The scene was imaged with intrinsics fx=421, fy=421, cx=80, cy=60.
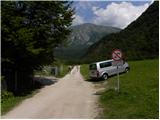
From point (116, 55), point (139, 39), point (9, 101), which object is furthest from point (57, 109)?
point (139, 39)

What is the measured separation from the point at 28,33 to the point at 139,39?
139583mm

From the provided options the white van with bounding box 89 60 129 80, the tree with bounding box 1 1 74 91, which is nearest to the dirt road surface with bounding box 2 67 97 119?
the tree with bounding box 1 1 74 91

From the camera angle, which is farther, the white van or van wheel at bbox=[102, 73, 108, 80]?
van wheel at bbox=[102, 73, 108, 80]

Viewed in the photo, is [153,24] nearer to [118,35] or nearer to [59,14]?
[118,35]

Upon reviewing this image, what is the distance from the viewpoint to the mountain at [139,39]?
14412 cm

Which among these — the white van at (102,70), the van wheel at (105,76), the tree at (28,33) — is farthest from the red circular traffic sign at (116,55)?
the van wheel at (105,76)

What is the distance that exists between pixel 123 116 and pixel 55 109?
384 cm

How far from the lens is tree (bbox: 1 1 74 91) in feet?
84.7

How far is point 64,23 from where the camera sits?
29312 mm

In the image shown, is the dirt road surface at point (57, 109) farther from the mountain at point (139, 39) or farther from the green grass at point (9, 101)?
the mountain at point (139, 39)

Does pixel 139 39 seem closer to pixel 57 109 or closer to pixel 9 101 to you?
pixel 9 101

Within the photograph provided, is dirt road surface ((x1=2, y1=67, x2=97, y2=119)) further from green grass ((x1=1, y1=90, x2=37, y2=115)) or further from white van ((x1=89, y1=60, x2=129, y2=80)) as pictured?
white van ((x1=89, y1=60, x2=129, y2=80))

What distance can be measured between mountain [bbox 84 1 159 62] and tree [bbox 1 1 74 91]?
100 metres

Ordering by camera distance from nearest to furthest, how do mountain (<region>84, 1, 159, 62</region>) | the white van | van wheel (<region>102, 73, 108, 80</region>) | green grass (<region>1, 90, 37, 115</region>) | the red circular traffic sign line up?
green grass (<region>1, 90, 37, 115</region>) < the red circular traffic sign < the white van < van wheel (<region>102, 73, 108, 80</region>) < mountain (<region>84, 1, 159, 62</region>)
